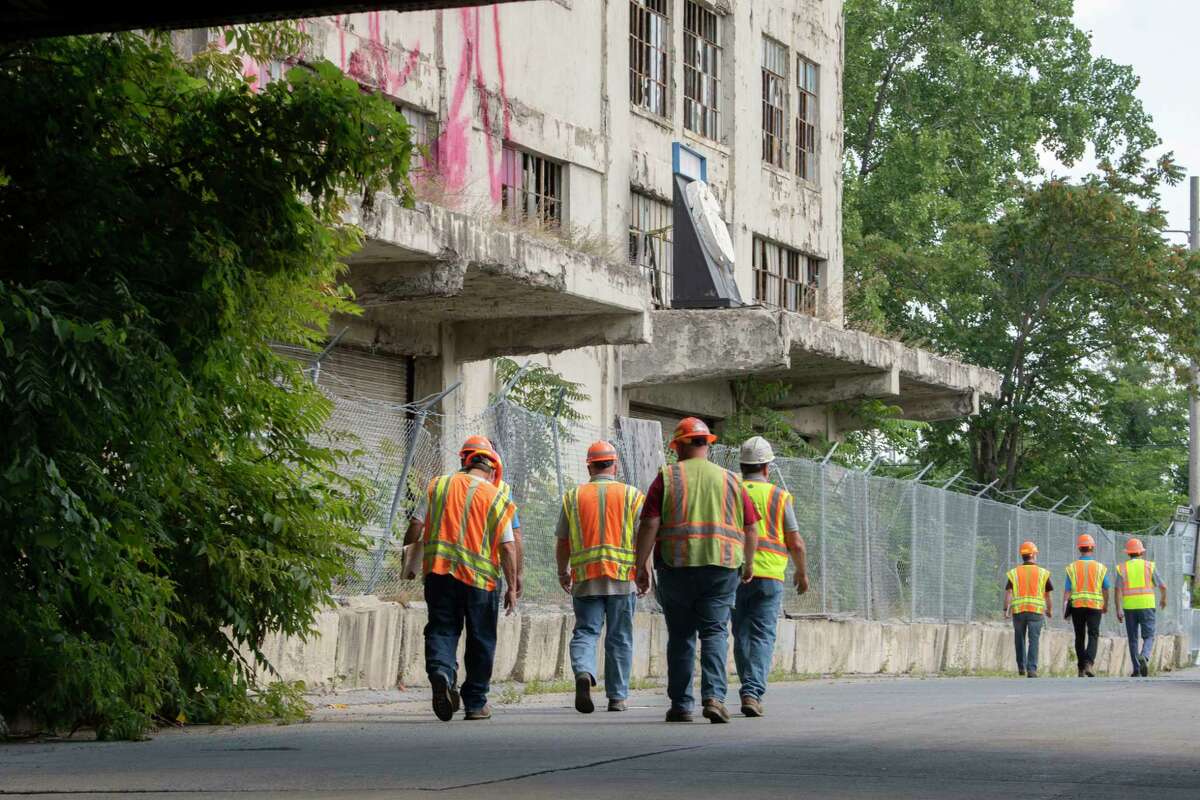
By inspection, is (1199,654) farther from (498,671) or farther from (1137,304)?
(498,671)

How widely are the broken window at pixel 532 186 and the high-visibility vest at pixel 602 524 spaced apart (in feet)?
32.9

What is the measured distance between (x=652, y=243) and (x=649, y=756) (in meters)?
18.3

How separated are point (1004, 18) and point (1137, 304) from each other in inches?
489

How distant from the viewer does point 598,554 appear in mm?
13352

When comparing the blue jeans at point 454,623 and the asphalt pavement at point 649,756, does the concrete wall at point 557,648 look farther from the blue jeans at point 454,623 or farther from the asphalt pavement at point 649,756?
the blue jeans at point 454,623

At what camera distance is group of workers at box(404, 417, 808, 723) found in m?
12.0

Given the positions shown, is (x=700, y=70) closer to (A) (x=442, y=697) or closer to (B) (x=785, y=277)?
(B) (x=785, y=277)

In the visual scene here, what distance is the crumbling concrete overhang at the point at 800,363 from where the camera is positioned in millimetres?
25656

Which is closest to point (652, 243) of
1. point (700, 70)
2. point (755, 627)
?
point (700, 70)

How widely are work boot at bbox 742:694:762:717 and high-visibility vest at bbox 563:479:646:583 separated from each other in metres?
1.23

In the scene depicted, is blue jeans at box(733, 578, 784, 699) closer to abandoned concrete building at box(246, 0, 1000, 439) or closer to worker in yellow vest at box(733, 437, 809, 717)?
worker in yellow vest at box(733, 437, 809, 717)

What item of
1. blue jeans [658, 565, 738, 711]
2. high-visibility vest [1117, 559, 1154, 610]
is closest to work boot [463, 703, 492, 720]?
blue jeans [658, 565, 738, 711]

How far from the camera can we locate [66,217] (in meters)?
11.1

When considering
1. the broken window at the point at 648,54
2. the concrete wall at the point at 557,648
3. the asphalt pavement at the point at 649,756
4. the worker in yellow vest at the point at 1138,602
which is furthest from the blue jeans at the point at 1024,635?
the asphalt pavement at the point at 649,756
